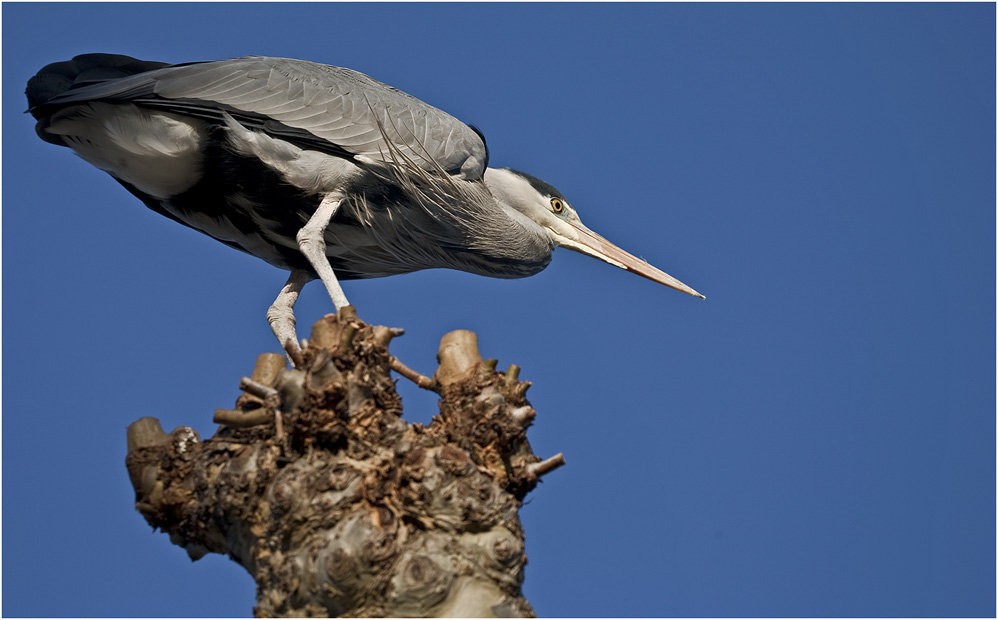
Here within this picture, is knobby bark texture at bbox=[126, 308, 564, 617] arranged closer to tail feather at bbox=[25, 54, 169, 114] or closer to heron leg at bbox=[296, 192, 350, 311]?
heron leg at bbox=[296, 192, 350, 311]

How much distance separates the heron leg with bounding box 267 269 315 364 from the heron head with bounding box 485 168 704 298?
1550mm

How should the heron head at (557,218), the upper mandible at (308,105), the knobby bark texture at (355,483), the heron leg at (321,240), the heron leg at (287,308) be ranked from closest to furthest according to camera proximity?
the knobby bark texture at (355,483)
the heron leg at (321,240)
the upper mandible at (308,105)
the heron leg at (287,308)
the heron head at (557,218)

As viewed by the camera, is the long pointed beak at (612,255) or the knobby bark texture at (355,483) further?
the long pointed beak at (612,255)

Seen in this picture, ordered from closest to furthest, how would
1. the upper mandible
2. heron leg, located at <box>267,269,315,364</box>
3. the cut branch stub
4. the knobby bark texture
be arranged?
the knobby bark texture
the cut branch stub
the upper mandible
heron leg, located at <box>267,269,315,364</box>

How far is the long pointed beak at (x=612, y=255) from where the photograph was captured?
7902 millimetres

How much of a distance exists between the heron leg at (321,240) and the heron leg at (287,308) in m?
0.62

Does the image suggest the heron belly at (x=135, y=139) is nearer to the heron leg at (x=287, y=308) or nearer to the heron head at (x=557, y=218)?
the heron leg at (x=287, y=308)

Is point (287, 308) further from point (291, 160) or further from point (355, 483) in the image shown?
point (355, 483)

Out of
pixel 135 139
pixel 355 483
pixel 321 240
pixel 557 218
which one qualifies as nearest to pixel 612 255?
pixel 557 218

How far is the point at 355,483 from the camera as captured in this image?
4.80 m

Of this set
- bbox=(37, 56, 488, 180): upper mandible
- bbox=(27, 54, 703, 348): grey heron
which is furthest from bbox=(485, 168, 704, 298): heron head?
bbox=(37, 56, 488, 180): upper mandible

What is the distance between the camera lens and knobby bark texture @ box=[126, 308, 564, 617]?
4.57m

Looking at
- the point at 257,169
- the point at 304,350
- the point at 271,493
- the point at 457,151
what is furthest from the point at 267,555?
the point at 457,151

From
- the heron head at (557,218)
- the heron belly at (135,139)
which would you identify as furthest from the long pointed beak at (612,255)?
the heron belly at (135,139)
